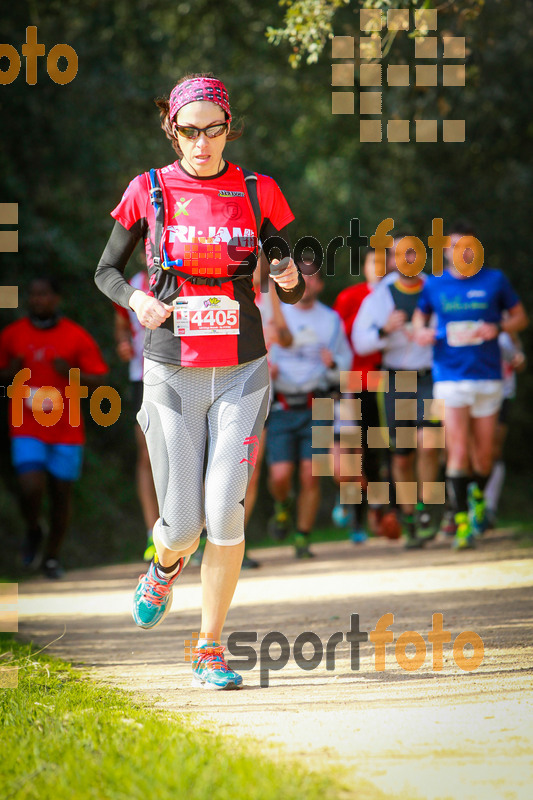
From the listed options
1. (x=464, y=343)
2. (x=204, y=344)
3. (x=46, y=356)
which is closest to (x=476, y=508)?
(x=464, y=343)

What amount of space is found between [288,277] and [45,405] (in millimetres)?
5384

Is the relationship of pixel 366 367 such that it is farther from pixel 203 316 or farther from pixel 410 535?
pixel 203 316

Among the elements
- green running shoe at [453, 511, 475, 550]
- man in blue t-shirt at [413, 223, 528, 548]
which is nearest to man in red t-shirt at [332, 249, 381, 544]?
man in blue t-shirt at [413, 223, 528, 548]

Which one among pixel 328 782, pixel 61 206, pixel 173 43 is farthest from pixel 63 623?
pixel 173 43

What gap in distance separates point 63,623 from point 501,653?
286 cm

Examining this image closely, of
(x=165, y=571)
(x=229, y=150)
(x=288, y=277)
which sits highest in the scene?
(x=229, y=150)

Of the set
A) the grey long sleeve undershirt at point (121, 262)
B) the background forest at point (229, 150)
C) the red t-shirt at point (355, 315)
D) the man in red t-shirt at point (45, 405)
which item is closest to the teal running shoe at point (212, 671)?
the grey long sleeve undershirt at point (121, 262)

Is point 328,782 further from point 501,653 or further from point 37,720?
point 501,653

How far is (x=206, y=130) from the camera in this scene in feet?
14.7

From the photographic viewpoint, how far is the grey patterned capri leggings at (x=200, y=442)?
177 inches

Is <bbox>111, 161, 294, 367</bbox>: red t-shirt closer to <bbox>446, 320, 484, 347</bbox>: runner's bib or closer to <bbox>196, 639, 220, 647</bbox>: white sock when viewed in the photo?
<bbox>196, 639, 220, 647</bbox>: white sock

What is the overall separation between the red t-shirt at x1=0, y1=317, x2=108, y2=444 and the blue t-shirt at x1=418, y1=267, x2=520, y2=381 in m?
2.84

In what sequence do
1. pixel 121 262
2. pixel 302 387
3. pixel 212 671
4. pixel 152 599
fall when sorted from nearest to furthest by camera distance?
pixel 212 671 → pixel 121 262 → pixel 152 599 → pixel 302 387

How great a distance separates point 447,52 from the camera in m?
8.96
